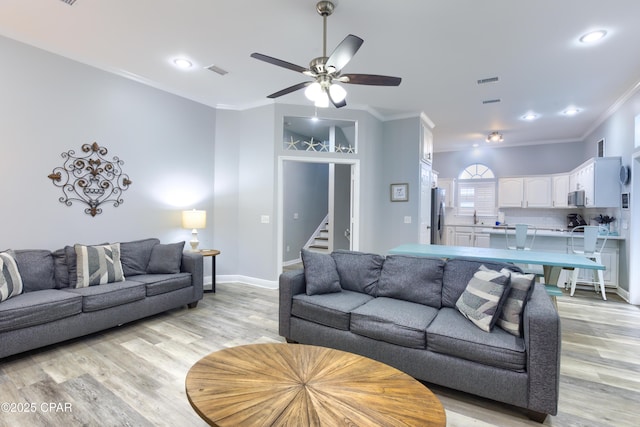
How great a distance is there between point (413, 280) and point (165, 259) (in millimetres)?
3073

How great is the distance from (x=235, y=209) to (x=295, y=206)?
2279 mm

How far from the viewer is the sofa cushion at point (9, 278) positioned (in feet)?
8.87

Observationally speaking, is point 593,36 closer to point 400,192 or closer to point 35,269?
point 400,192

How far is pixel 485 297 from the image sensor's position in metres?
2.28

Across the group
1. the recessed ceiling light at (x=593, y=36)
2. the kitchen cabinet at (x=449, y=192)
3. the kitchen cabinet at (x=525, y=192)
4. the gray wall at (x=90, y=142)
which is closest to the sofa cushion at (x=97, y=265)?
the gray wall at (x=90, y=142)

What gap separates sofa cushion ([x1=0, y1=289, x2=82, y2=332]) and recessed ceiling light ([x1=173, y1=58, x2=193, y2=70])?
9.33 feet

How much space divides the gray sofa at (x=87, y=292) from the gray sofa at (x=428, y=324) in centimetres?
164

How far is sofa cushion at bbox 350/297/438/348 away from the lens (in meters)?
2.29

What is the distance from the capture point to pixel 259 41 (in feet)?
10.7

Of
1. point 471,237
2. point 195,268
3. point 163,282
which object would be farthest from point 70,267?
point 471,237

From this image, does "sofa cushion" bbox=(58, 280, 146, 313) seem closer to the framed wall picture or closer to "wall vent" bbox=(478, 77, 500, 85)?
the framed wall picture

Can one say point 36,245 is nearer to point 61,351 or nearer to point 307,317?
point 61,351

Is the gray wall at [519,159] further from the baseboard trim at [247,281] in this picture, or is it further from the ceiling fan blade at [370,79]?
→ the ceiling fan blade at [370,79]

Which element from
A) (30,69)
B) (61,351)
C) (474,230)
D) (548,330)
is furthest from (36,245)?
(474,230)
